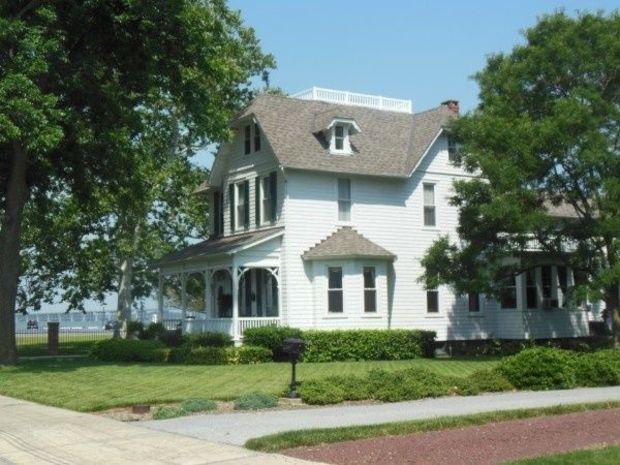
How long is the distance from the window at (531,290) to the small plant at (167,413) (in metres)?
24.6

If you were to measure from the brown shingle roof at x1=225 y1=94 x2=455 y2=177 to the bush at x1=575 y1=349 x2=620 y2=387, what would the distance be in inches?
617

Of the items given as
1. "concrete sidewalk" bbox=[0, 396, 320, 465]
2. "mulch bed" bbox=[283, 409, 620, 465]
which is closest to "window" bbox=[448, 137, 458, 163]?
"mulch bed" bbox=[283, 409, 620, 465]

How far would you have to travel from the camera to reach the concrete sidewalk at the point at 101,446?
10078mm

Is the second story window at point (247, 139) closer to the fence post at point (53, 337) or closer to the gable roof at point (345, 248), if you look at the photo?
the gable roof at point (345, 248)

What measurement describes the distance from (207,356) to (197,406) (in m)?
13.9

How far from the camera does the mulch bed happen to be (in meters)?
9.68

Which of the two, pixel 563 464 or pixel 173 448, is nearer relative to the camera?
pixel 563 464

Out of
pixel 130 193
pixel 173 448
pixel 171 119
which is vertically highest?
pixel 171 119

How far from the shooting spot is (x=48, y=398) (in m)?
17.4

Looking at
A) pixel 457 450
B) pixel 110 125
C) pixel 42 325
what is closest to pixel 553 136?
pixel 110 125

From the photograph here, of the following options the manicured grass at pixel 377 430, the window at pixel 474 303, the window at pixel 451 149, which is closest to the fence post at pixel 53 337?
the window at pixel 474 303

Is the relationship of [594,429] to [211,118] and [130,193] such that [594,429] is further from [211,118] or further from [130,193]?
[130,193]

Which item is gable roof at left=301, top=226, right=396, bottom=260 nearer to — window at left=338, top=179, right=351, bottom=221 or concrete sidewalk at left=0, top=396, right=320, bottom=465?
window at left=338, top=179, right=351, bottom=221

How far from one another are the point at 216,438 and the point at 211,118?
18.6 metres
